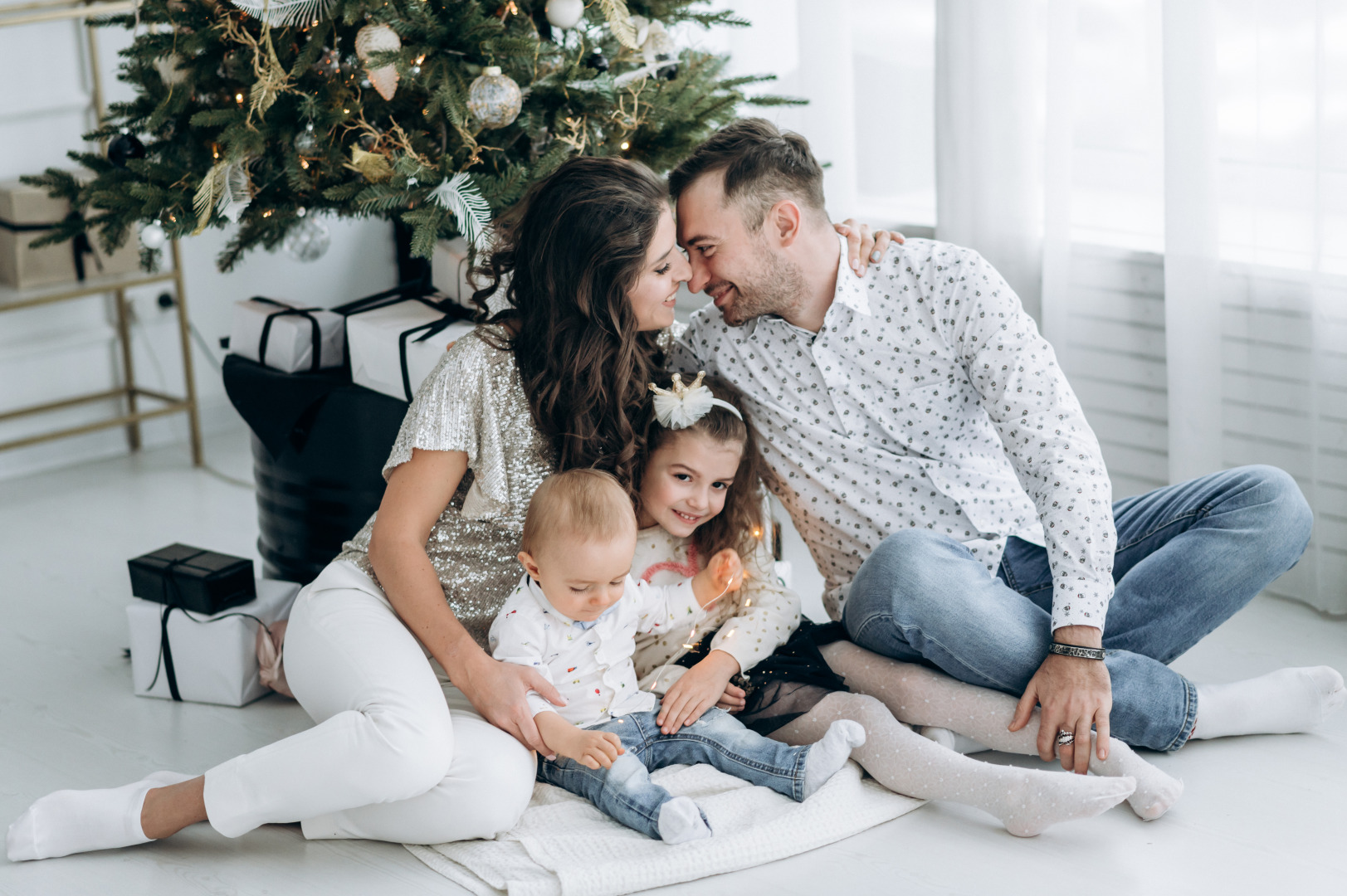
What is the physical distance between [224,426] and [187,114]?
164 cm

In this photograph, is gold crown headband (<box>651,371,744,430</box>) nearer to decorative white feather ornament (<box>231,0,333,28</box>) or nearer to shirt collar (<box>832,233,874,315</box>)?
shirt collar (<box>832,233,874,315</box>)

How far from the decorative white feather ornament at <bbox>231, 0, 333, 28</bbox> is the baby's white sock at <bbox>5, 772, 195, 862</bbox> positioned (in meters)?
1.16

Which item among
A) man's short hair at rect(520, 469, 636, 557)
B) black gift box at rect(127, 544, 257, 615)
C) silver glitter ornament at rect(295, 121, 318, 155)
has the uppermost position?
silver glitter ornament at rect(295, 121, 318, 155)

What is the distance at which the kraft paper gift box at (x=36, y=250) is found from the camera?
9.65 feet

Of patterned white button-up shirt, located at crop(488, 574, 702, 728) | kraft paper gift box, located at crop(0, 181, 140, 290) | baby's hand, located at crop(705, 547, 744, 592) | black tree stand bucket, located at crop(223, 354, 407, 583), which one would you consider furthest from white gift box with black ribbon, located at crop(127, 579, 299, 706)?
kraft paper gift box, located at crop(0, 181, 140, 290)

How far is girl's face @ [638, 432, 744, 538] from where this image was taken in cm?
178

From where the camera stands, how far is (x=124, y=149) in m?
2.11

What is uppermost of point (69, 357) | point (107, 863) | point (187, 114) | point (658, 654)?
point (187, 114)

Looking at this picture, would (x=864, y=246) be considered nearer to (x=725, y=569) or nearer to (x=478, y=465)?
(x=725, y=569)

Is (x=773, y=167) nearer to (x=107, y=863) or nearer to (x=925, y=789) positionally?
(x=925, y=789)

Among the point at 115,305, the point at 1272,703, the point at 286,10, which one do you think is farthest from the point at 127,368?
the point at 1272,703

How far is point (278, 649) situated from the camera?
6.81 ft

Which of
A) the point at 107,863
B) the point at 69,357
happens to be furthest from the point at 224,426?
the point at 107,863

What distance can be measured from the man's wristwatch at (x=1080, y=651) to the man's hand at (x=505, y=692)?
67 centimetres
